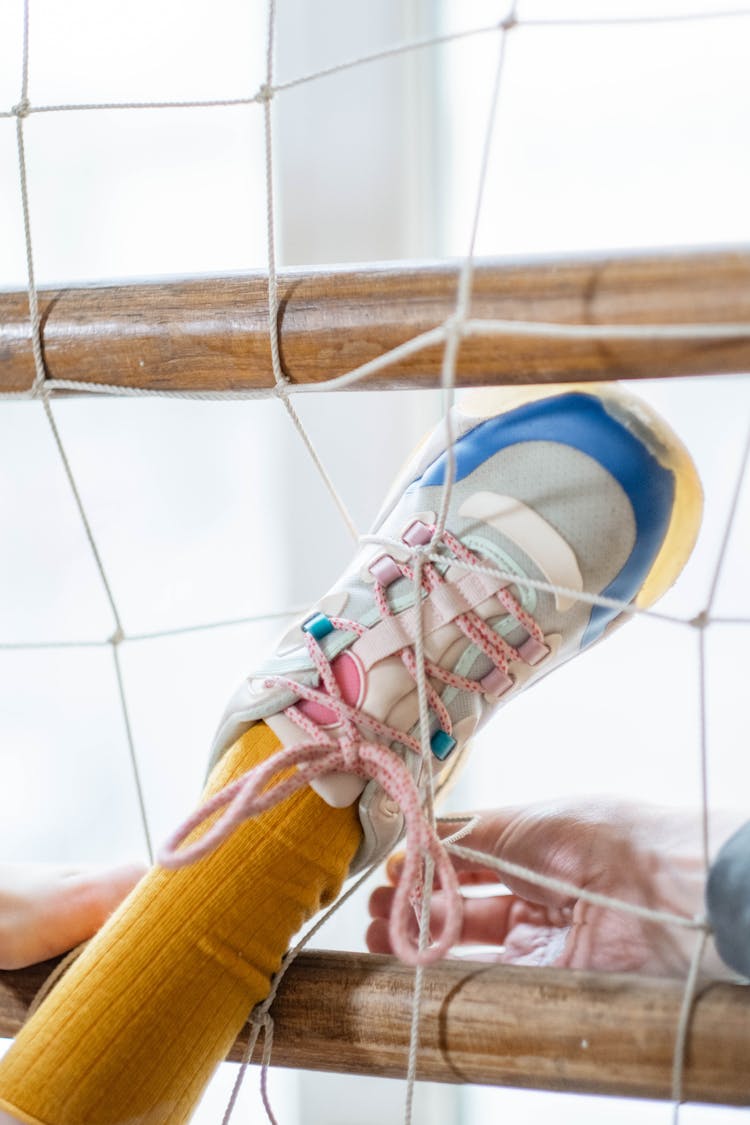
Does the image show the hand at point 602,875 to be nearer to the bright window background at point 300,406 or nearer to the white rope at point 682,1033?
the white rope at point 682,1033

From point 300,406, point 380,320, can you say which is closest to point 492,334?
point 380,320

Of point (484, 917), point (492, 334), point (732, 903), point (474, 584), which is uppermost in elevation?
point (492, 334)

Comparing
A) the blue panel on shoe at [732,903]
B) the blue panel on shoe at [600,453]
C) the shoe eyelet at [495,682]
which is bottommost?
the blue panel on shoe at [732,903]

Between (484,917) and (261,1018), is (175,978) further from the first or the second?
(484,917)

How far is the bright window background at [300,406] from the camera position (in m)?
0.98

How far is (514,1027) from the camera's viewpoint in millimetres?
500

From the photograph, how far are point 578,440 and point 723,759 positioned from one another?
0.57m

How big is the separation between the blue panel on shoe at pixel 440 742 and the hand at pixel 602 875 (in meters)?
0.10

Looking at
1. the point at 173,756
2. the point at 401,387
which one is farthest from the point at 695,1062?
the point at 173,756

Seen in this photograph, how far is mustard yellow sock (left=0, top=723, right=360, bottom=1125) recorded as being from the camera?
0.50m

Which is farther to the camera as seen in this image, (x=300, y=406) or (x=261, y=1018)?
(x=300, y=406)

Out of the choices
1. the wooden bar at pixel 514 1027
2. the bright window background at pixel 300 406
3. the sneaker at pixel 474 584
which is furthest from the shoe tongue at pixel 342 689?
the bright window background at pixel 300 406

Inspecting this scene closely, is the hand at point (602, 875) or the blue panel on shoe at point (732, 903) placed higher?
the blue panel on shoe at point (732, 903)

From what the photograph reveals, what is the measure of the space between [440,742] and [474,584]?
0.27 ft
